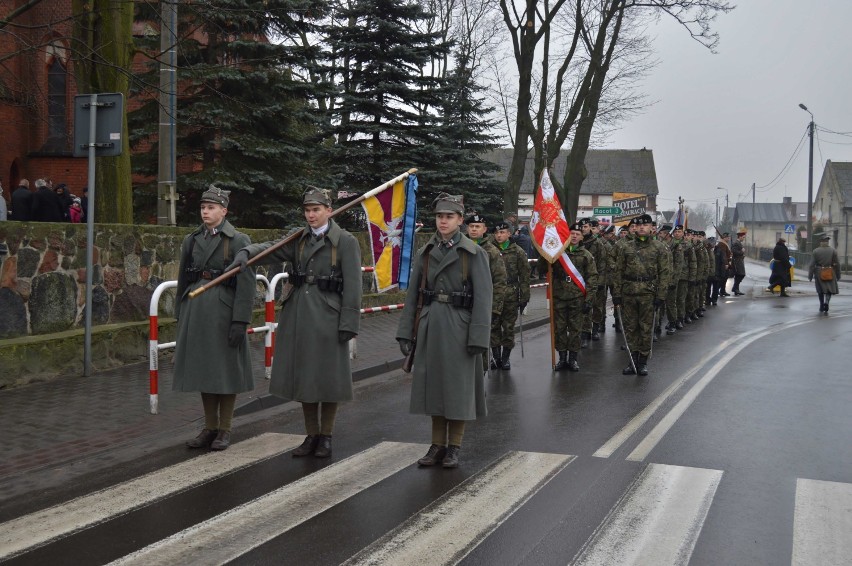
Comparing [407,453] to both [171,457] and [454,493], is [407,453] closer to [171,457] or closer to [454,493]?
[454,493]

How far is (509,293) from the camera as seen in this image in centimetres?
1188

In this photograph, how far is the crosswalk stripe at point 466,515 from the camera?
472cm

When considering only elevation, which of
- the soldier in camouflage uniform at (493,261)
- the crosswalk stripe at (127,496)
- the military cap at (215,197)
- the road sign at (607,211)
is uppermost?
the road sign at (607,211)

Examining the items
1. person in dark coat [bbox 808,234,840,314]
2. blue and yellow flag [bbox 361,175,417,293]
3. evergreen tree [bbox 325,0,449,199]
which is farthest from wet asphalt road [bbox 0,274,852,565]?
evergreen tree [bbox 325,0,449,199]

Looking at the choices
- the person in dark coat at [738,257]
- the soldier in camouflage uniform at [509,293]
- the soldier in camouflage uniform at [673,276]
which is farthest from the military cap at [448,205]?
the person in dark coat at [738,257]

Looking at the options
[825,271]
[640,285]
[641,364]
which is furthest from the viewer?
[825,271]

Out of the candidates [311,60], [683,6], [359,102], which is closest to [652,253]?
[311,60]

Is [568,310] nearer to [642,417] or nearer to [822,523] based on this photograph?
[642,417]

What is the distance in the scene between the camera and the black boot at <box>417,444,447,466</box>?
Answer: 6641mm

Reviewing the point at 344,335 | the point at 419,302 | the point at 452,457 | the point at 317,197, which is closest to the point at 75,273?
the point at 317,197

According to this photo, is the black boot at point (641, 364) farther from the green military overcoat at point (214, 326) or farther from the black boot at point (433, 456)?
the green military overcoat at point (214, 326)

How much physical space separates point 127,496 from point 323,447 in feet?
5.25

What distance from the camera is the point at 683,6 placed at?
29.5m

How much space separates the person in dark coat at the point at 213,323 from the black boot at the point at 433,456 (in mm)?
1640
